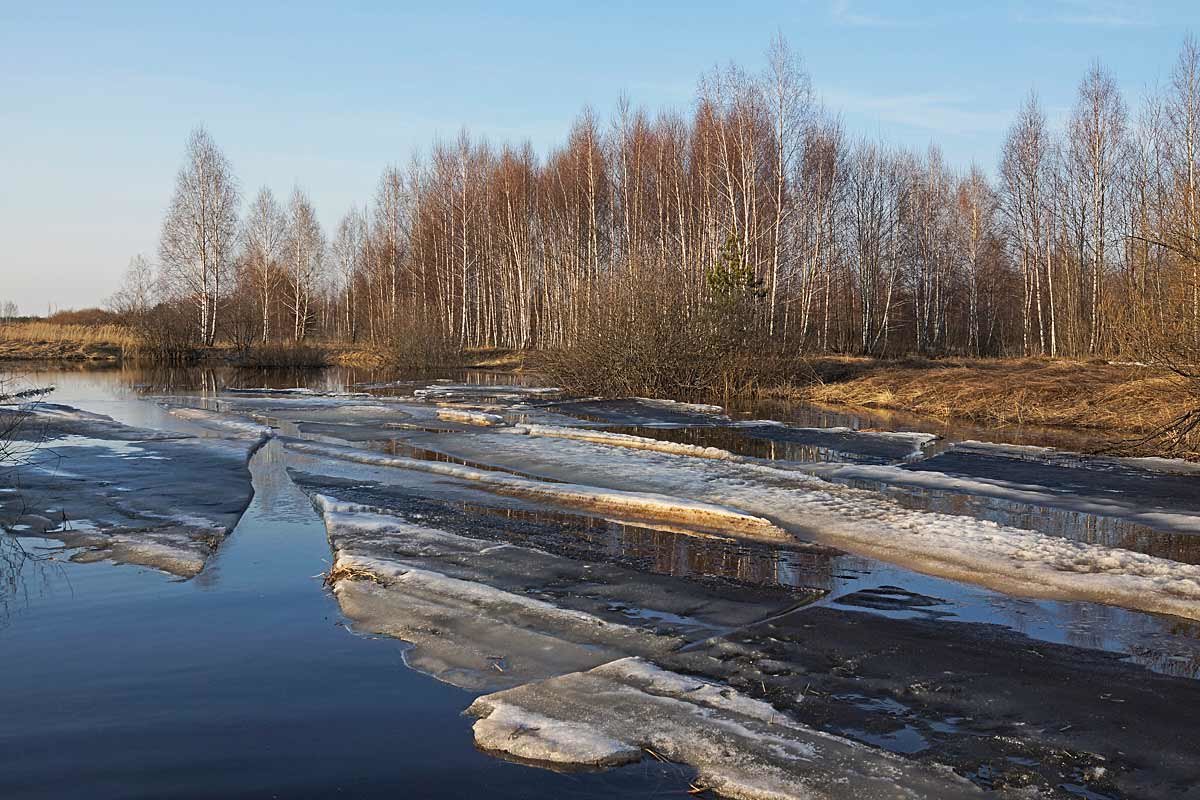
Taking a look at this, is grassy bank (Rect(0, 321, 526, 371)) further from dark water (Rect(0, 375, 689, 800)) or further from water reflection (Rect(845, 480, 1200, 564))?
dark water (Rect(0, 375, 689, 800))

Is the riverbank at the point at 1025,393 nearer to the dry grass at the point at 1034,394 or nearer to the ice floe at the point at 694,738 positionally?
the dry grass at the point at 1034,394

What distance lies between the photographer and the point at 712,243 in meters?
33.5

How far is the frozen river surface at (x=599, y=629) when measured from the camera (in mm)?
4055

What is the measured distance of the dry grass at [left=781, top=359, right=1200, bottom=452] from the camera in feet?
54.6

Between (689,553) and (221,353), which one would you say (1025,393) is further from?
(221,353)

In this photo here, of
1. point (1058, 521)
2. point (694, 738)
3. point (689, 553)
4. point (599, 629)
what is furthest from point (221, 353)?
point (694, 738)

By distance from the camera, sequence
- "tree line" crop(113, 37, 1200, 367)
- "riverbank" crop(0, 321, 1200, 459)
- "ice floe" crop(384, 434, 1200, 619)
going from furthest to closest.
→ "tree line" crop(113, 37, 1200, 367)
"riverbank" crop(0, 321, 1200, 459)
"ice floe" crop(384, 434, 1200, 619)

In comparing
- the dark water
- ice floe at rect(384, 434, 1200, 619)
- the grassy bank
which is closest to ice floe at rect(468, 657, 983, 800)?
the dark water

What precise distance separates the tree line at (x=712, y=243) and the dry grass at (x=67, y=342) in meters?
3.65

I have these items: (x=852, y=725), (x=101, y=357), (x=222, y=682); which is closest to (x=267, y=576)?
(x=222, y=682)

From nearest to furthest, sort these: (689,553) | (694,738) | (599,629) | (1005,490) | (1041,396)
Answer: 1. (694,738)
2. (599,629)
3. (689,553)
4. (1005,490)
5. (1041,396)

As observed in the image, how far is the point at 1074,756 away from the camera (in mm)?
4055

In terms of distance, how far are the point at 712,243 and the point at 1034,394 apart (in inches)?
621

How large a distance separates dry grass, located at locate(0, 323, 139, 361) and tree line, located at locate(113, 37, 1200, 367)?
144 inches
